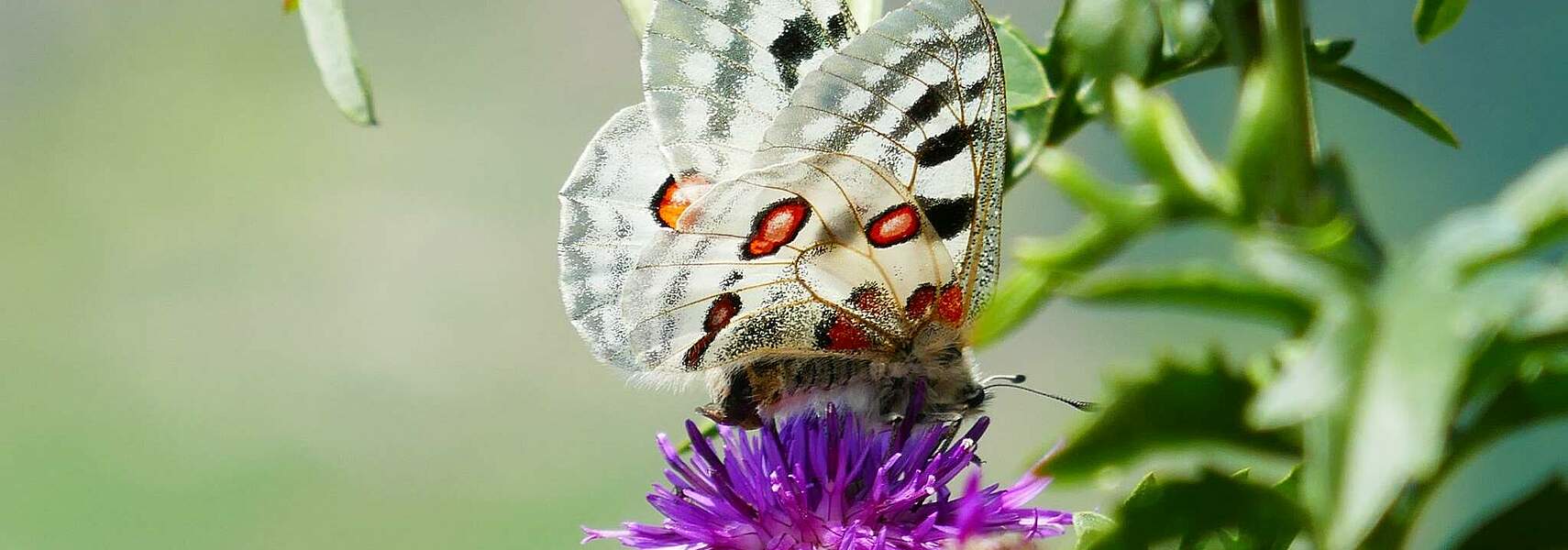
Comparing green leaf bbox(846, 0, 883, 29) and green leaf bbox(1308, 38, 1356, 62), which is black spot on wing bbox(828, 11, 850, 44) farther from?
green leaf bbox(1308, 38, 1356, 62)

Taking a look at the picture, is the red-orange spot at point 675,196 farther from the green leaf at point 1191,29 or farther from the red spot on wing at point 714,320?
the green leaf at point 1191,29

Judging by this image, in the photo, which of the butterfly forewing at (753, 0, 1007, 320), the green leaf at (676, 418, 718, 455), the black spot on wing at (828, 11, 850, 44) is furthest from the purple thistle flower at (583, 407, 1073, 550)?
the black spot on wing at (828, 11, 850, 44)

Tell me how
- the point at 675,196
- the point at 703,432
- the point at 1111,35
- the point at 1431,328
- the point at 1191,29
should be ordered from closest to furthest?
the point at 1431,328 < the point at 1111,35 < the point at 1191,29 < the point at 703,432 < the point at 675,196

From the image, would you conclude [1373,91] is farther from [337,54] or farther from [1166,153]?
[337,54]

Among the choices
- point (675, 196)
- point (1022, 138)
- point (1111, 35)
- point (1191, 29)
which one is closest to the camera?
point (1111, 35)

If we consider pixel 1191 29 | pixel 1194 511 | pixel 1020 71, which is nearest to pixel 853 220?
pixel 1020 71

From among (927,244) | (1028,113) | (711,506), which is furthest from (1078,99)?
(711,506)
